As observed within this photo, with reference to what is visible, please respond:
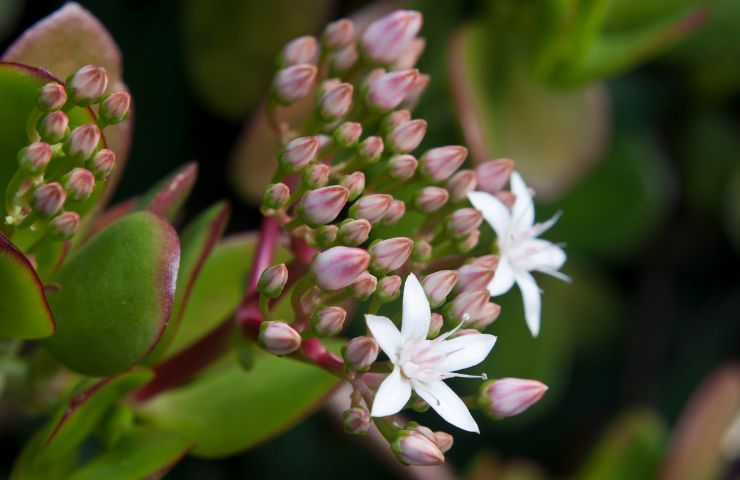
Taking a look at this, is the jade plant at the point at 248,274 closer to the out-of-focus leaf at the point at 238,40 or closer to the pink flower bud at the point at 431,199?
the pink flower bud at the point at 431,199

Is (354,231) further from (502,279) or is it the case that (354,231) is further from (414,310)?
(502,279)

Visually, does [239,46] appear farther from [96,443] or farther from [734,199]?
[734,199]

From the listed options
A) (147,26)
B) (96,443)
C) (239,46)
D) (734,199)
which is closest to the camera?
(96,443)

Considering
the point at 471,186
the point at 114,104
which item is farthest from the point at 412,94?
the point at 114,104

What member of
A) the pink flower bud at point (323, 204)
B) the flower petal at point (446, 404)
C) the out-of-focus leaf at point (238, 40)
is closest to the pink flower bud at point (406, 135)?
the pink flower bud at point (323, 204)

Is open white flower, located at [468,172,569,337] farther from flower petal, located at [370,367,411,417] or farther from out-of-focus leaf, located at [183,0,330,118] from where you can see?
out-of-focus leaf, located at [183,0,330,118]

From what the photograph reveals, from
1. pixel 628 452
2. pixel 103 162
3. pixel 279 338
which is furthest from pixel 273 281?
pixel 628 452
